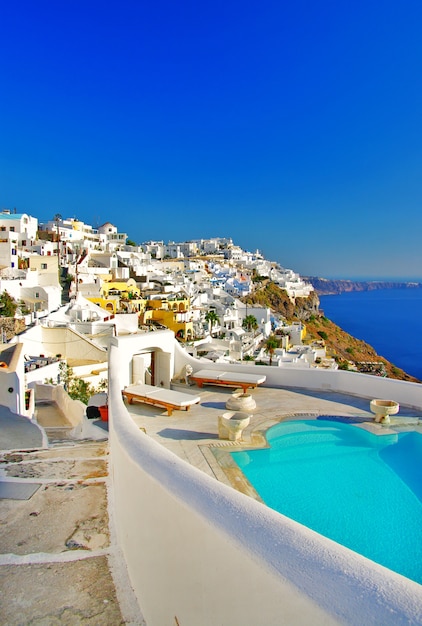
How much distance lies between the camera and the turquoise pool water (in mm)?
4773

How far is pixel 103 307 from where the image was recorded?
38250 millimetres

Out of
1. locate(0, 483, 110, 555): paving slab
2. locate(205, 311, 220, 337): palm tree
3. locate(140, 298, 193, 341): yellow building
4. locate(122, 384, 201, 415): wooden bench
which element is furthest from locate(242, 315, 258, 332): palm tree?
locate(0, 483, 110, 555): paving slab

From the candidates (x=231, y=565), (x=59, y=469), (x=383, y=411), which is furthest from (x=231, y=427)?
(x=231, y=565)

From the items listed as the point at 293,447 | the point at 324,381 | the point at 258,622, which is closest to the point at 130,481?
the point at 258,622

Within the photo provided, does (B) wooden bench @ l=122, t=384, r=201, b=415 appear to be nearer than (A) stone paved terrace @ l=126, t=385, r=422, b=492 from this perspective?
No

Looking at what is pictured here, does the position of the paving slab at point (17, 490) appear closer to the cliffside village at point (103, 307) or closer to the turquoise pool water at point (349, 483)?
the turquoise pool water at point (349, 483)

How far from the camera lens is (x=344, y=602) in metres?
1.71

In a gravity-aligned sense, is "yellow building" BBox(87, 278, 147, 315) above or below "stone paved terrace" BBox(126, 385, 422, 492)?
above

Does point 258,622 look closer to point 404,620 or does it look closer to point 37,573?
point 404,620

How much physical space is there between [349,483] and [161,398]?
10.8 ft

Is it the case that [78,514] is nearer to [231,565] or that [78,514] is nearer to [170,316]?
[231,565]

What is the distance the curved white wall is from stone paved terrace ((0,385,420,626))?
276mm

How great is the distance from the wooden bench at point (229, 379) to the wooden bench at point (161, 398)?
1201mm

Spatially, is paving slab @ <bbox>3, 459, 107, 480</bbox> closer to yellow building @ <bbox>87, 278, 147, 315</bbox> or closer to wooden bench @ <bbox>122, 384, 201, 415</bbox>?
wooden bench @ <bbox>122, 384, 201, 415</bbox>
